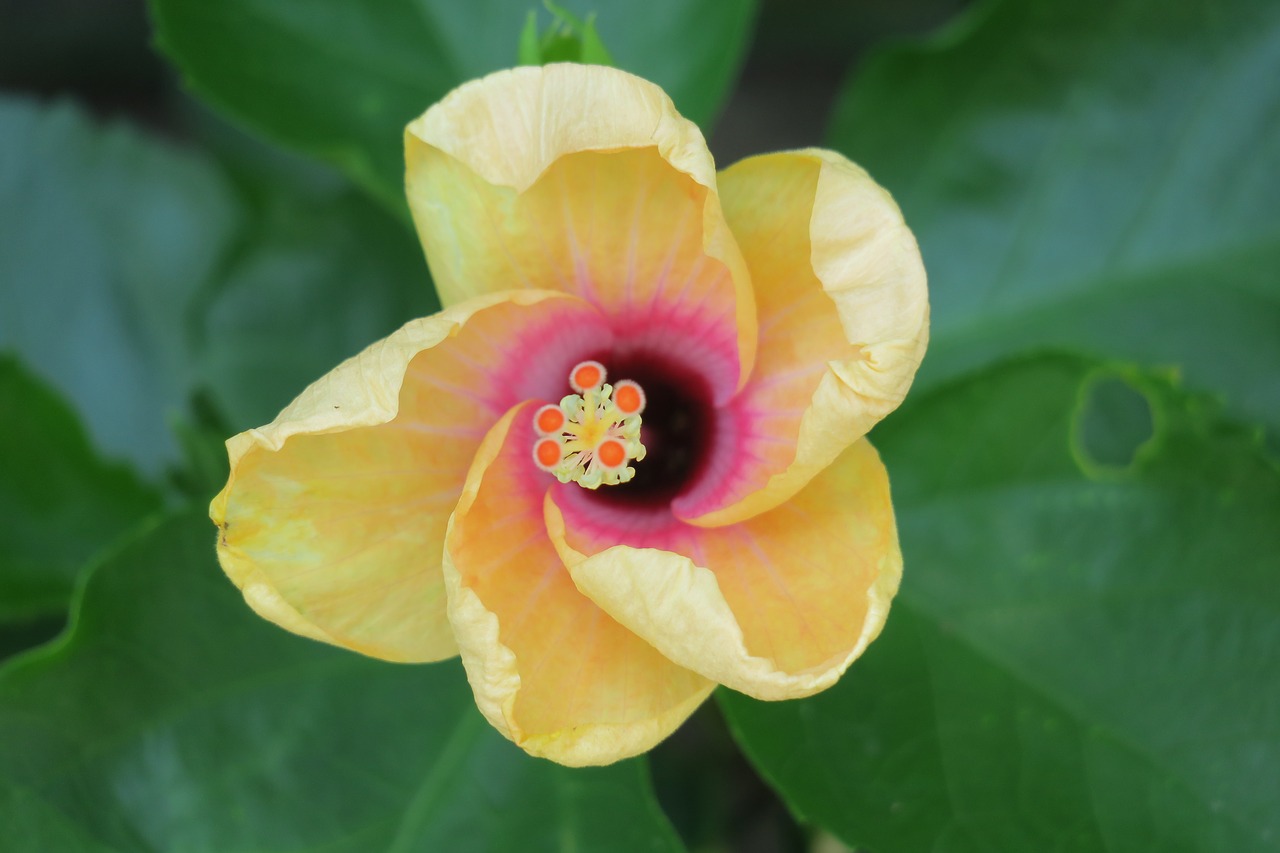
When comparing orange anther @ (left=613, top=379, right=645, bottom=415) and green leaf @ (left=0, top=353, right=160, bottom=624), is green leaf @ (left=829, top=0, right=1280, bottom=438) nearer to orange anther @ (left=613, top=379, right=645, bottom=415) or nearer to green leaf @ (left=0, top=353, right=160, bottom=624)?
orange anther @ (left=613, top=379, right=645, bottom=415)

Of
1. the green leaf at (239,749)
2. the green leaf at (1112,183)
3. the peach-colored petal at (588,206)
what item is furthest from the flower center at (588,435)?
the green leaf at (1112,183)

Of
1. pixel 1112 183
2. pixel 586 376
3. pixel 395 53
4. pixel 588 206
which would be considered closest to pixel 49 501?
pixel 395 53

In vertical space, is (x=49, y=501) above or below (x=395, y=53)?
below

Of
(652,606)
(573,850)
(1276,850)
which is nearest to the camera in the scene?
(652,606)

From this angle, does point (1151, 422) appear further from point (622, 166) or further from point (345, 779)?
point (345, 779)

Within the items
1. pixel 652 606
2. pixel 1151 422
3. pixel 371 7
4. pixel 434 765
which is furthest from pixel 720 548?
pixel 371 7

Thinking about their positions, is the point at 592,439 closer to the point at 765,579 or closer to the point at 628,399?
the point at 628,399
